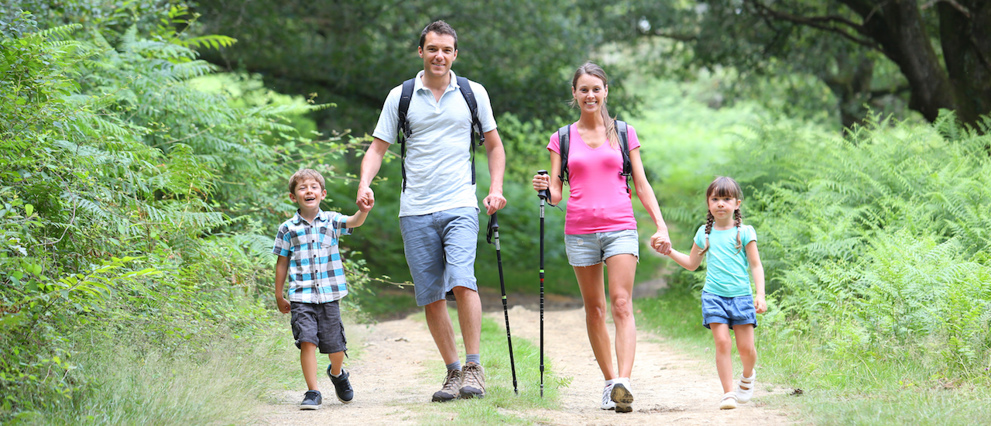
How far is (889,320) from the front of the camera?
5.88 metres

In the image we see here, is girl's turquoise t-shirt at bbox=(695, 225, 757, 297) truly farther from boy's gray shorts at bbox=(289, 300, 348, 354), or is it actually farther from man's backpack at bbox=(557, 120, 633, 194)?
boy's gray shorts at bbox=(289, 300, 348, 354)

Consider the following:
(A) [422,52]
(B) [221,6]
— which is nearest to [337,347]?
(A) [422,52]

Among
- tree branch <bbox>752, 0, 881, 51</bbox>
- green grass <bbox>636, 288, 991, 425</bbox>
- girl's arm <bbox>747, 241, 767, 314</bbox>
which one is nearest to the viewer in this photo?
green grass <bbox>636, 288, 991, 425</bbox>

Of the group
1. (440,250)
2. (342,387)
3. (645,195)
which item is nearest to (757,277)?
(645,195)

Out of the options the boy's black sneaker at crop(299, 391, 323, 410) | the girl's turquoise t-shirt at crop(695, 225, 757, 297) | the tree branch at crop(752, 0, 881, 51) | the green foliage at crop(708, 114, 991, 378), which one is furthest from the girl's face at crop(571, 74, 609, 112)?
the tree branch at crop(752, 0, 881, 51)

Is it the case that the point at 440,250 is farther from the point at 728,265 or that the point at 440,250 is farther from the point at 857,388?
the point at 857,388

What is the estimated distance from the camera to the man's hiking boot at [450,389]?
16.6 feet

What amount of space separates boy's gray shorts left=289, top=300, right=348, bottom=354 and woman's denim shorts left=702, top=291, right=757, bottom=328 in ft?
7.45

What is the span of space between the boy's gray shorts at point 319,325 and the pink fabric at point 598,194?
1530mm

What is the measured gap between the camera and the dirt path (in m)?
4.76

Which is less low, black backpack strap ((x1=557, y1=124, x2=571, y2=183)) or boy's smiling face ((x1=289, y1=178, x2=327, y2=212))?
black backpack strap ((x1=557, y1=124, x2=571, y2=183))

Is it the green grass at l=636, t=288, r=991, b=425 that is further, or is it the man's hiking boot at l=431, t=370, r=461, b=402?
the man's hiking boot at l=431, t=370, r=461, b=402

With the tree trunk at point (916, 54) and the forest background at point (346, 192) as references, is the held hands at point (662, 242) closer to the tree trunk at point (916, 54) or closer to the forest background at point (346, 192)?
the forest background at point (346, 192)

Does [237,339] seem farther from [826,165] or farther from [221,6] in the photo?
[221,6]
